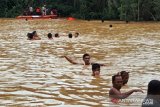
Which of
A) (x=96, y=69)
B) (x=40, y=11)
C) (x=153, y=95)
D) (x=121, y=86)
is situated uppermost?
(x=153, y=95)

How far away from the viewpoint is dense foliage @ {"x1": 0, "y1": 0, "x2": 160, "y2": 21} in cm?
5375

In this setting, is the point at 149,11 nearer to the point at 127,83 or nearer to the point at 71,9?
the point at 71,9

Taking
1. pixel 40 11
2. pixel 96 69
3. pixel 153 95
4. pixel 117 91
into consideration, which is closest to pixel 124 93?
pixel 117 91

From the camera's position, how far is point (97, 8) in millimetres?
62406

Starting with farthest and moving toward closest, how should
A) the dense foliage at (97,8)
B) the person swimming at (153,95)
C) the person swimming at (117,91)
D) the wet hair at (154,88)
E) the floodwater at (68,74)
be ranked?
1. the dense foliage at (97,8)
2. the floodwater at (68,74)
3. the person swimming at (117,91)
4. the wet hair at (154,88)
5. the person swimming at (153,95)

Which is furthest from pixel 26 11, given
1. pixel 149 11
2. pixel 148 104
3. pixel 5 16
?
pixel 148 104

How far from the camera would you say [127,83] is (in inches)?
491

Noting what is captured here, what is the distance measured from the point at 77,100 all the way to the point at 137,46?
47.8 feet

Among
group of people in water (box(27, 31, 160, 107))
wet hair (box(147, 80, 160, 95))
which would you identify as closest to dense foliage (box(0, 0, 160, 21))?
group of people in water (box(27, 31, 160, 107))

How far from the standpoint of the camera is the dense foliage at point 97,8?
176 feet

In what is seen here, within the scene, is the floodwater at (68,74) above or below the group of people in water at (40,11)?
below

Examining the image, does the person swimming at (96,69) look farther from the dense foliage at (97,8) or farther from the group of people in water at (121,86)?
the dense foliage at (97,8)

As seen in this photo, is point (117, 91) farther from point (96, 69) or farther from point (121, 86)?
point (96, 69)

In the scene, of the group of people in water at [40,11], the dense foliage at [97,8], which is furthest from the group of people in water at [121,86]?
the group of people in water at [40,11]
